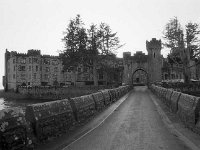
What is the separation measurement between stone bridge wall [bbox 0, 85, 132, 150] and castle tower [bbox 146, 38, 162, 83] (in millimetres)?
66645

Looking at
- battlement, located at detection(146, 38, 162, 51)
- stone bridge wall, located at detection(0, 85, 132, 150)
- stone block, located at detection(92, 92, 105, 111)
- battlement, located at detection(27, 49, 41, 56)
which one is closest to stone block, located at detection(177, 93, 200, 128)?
stone bridge wall, located at detection(0, 85, 132, 150)

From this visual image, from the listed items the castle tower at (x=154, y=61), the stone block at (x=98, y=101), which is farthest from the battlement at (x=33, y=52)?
the stone block at (x=98, y=101)

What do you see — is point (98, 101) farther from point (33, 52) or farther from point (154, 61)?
point (33, 52)

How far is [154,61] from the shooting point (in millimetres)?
78062

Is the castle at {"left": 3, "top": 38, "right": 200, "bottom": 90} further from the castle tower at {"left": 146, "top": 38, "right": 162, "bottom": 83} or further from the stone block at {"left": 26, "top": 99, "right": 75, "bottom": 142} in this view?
the stone block at {"left": 26, "top": 99, "right": 75, "bottom": 142}

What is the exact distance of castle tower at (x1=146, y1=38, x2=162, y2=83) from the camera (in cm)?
7712

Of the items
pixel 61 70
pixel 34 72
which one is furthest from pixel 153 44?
pixel 34 72

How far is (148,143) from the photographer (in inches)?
329

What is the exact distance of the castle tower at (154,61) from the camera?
77.1m

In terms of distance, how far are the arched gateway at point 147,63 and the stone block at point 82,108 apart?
61.9 m

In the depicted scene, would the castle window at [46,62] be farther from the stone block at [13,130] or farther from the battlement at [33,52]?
the stone block at [13,130]

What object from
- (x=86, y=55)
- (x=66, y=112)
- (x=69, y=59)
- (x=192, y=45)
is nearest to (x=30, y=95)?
(x=69, y=59)

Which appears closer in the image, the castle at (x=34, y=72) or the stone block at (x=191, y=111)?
the stone block at (x=191, y=111)

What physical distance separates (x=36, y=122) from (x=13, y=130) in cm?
134
